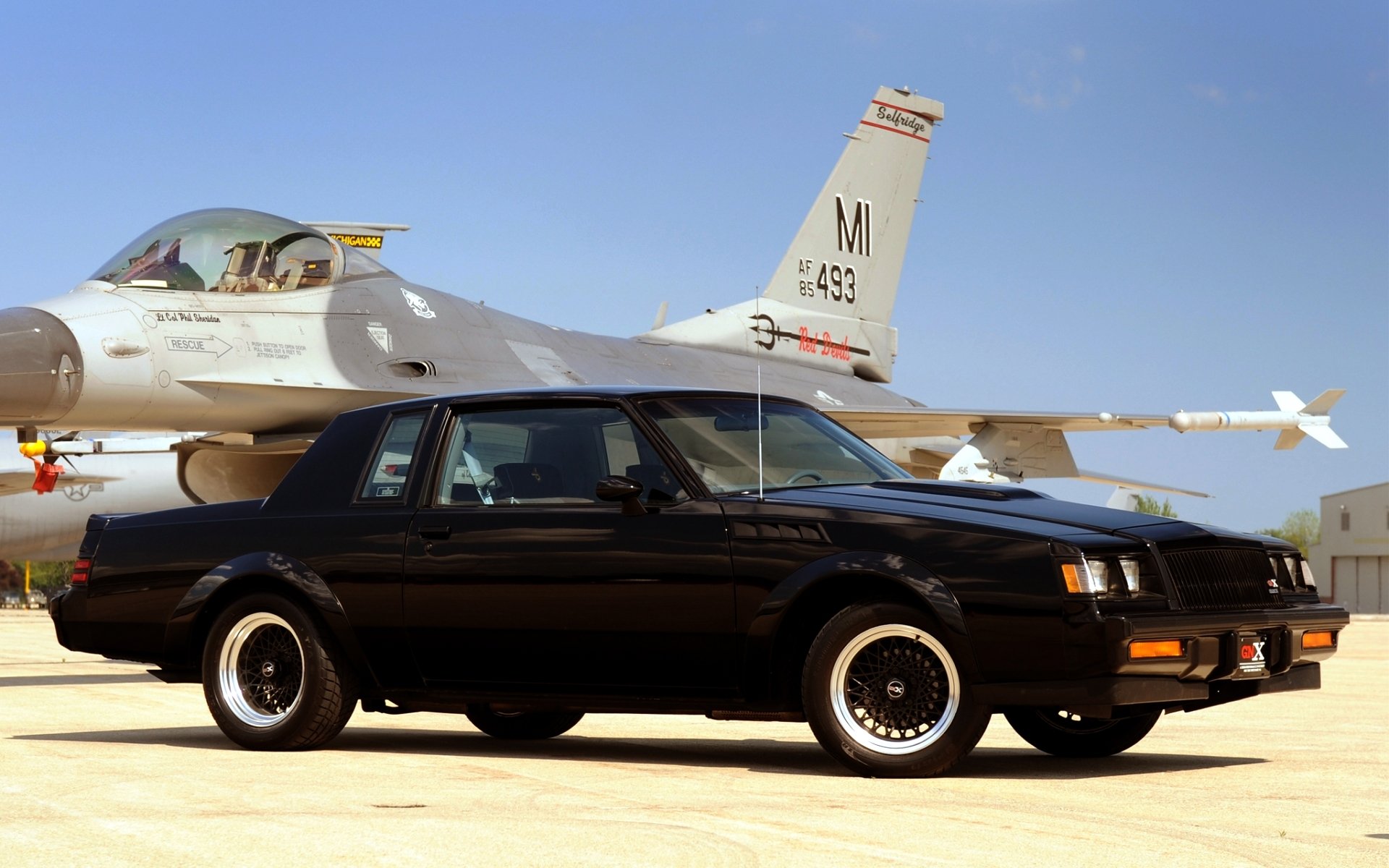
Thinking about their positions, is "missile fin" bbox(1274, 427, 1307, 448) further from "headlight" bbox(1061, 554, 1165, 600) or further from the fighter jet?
"headlight" bbox(1061, 554, 1165, 600)

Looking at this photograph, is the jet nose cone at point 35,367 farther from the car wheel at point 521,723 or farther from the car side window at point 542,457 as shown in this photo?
the car side window at point 542,457

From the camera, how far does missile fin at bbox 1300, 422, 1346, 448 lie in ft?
62.6

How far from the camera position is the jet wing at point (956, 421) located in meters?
20.7

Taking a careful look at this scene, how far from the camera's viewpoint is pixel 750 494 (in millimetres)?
6660

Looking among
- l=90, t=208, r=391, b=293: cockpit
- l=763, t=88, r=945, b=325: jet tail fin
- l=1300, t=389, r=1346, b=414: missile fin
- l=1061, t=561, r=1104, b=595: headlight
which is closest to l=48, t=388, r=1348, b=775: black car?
l=1061, t=561, r=1104, b=595: headlight

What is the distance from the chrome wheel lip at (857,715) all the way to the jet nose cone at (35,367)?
9716mm

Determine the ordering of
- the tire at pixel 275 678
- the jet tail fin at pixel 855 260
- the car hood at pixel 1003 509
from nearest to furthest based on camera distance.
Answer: the car hood at pixel 1003 509 < the tire at pixel 275 678 < the jet tail fin at pixel 855 260

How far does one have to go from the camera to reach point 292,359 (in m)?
16.1

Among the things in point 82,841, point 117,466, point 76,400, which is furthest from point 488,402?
point 117,466

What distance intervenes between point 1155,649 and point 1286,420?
14.5 meters

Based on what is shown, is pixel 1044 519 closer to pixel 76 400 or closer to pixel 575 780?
pixel 575 780

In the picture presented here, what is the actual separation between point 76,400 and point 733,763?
9295mm

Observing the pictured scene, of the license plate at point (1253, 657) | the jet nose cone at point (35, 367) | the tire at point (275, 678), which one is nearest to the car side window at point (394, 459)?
the tire at point (275, 678)

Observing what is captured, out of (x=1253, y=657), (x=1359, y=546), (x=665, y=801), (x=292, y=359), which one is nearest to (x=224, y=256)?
(x=292, y=359)
